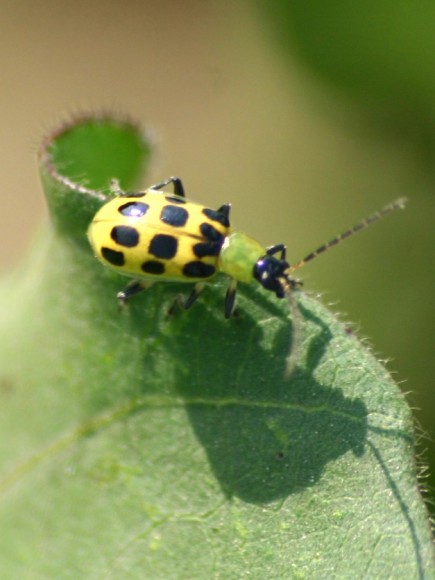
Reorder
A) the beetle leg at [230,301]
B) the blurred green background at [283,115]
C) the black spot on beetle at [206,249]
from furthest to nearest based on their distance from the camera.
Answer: the blurred green background at [283,115] < the black spot on beetle at [206,249] < the beetle leg at [230,301]

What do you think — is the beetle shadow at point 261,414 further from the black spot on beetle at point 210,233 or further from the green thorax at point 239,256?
the black spot on beetle at point 210,233

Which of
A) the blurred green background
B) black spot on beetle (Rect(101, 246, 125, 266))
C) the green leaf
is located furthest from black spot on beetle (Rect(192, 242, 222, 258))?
the blurred green background

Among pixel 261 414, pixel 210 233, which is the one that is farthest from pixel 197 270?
A: pixel 261 414

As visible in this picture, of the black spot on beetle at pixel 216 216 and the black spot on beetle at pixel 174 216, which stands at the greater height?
the black spot on beetle at pixel 174 216

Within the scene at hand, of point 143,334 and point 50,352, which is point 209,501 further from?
point 50,352

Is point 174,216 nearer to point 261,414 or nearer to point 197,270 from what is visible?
point 197,270

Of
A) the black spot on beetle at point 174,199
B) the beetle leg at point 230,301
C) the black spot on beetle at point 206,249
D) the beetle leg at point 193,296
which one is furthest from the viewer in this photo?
the black spot on beetle at point 174,199

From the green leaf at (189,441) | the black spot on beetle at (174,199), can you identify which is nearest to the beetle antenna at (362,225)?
the green leaf at (189,441)
